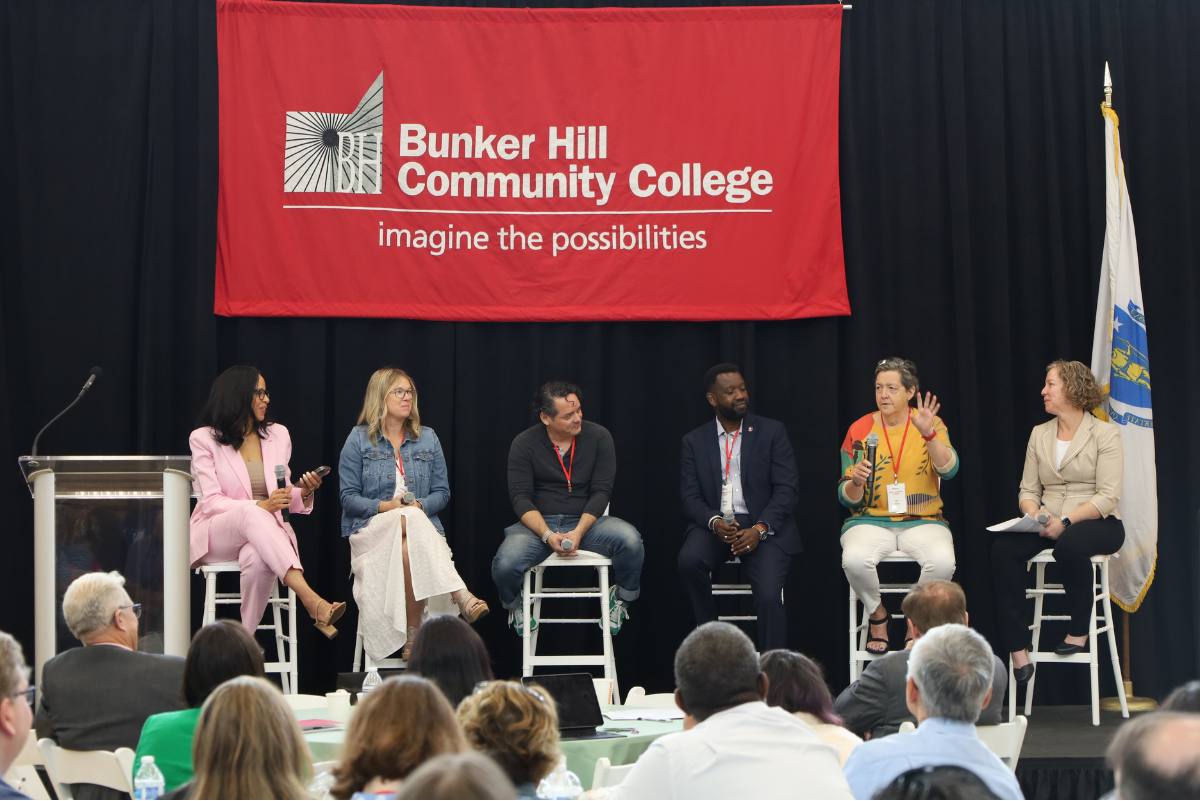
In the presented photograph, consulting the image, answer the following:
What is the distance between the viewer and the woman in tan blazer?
225 inches

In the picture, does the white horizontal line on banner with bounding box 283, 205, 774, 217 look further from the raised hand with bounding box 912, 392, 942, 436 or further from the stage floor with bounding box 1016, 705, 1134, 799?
the stage floor with bounding box 1016, 705, 1134, 799

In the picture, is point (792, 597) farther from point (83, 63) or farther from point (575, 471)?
point (83, 63)

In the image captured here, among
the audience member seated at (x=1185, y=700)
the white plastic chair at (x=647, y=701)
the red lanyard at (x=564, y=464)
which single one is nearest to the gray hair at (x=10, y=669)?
the audience member seated at (x=1185, y=700)

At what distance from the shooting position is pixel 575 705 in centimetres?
388

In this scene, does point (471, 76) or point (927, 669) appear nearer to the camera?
point (927, 669)

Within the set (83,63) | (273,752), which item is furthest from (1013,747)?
(83,63)

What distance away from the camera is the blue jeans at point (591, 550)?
5938mm

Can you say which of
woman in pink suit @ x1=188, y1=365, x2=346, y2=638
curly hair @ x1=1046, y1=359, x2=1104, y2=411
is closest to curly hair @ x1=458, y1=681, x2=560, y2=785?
woman in pink suit @ x1=188, y1=365, x2=346, y2=638

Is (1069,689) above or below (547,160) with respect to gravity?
below

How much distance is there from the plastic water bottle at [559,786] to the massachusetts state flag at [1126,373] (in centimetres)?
391

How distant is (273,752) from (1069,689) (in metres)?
5.19

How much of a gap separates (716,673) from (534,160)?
14.0ft

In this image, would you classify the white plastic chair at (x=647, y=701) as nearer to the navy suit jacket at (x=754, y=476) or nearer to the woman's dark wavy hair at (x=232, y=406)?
the navy suit jacket at (x=754, y=476)

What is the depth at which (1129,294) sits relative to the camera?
6.29 m
